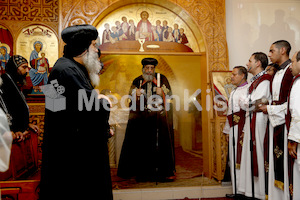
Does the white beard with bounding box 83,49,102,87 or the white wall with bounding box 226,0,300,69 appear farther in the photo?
the white wall with bounding box 226,0,300,69

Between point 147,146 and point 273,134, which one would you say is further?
point 147,146

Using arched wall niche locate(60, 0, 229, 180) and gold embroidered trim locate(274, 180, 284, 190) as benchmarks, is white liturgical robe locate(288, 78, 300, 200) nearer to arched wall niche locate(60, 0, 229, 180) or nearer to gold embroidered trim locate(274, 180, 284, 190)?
gold embroidered trim locate(274, 180, 284, 190)

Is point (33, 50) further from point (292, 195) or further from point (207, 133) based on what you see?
point (292, 195)

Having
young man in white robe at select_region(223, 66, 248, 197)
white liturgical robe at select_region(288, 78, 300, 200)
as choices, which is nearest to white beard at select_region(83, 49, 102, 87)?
white liturgical robe at select_region(288, 78, 300, 200)

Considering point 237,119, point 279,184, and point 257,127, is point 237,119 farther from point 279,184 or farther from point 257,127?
point 279,184

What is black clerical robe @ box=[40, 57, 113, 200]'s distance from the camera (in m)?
2.38

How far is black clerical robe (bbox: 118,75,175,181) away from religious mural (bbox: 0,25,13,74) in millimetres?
2376

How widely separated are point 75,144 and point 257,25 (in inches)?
182

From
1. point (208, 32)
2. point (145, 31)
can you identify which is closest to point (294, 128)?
point (208, 32)

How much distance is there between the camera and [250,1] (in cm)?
558

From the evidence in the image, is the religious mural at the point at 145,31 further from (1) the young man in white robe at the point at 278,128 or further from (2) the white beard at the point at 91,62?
(2) the white beard at the point at 91,62

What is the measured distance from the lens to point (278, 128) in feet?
11.3

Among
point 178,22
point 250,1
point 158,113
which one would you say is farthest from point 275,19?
point 158,113

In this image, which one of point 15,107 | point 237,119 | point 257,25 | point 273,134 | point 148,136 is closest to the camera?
point 15,107
